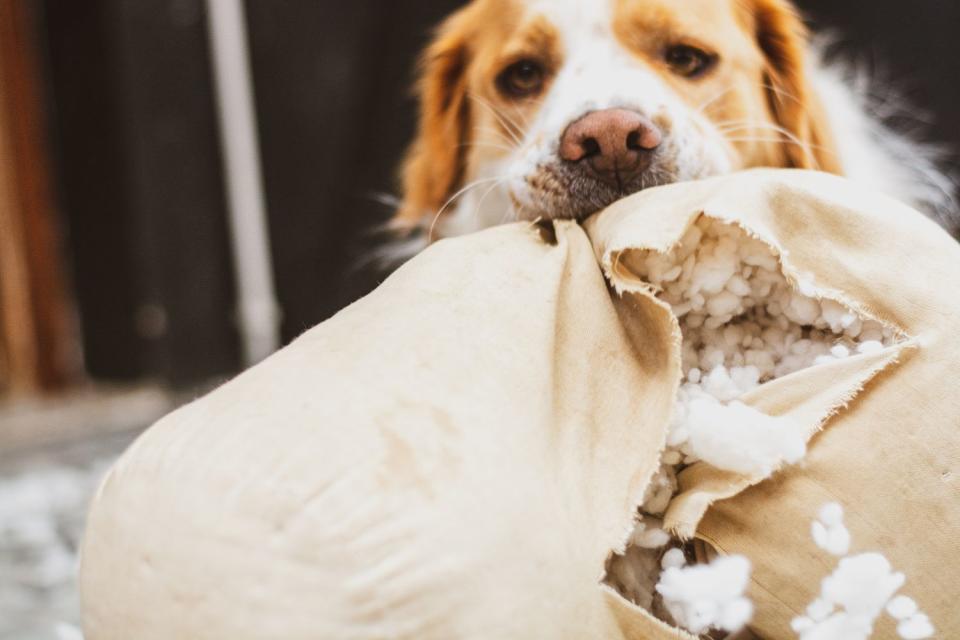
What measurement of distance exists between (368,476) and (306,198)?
6.47ft

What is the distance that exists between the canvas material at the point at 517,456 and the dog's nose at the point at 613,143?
0.68ft

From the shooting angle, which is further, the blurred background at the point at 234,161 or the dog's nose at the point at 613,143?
the blurred background at the point at 234,161

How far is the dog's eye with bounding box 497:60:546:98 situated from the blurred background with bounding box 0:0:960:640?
43 centimetres

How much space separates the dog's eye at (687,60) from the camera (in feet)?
3.88

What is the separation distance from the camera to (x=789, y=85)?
1.33 meters

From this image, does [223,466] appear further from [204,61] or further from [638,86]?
[204,61]

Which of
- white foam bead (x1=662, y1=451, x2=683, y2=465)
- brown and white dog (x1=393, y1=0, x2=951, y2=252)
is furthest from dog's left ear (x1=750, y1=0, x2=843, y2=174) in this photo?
white foam bead (x1=662, y1=451, x2=683, y2=465)

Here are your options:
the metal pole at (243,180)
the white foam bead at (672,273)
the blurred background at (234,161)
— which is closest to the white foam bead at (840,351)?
the white foam bead at (672,273)

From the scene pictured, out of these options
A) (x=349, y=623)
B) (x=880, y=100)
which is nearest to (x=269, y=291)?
(x=880, y=100)

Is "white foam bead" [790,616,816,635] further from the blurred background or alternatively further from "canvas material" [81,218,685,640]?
the blurred background

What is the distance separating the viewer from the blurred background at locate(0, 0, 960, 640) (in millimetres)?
1951

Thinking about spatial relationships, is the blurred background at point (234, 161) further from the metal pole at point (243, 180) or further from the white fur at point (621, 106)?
the white fur at point (621, 106)

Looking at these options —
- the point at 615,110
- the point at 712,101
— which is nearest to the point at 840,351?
the point at 615,110

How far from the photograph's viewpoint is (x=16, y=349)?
3.79 m
